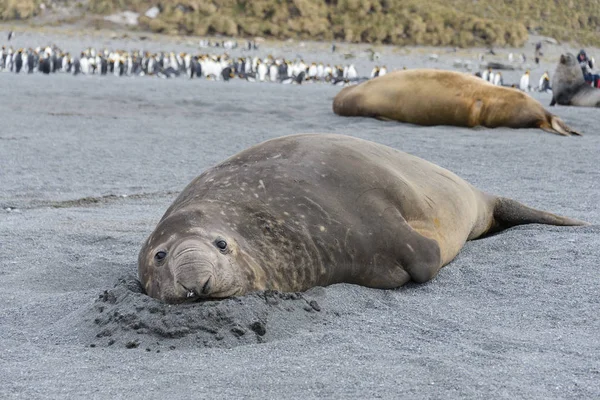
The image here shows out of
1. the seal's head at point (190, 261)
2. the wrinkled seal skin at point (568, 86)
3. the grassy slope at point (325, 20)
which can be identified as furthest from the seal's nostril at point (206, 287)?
the grassy slope at point (325, 20)

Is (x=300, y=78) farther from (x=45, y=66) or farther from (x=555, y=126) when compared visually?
(x=555, y=126)

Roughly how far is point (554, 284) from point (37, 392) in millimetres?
2403

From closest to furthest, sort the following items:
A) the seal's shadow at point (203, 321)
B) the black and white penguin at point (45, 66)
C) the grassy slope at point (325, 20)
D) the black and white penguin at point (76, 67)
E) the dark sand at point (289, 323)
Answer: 1. the dark sand at point (289, 323)
2. the seal's shadow at point (203, 321)
3. the black and white penguin at point (45, 66)
4. the black and white penguin at point (76, 67)
5. the grassy slope at point (325, 20)

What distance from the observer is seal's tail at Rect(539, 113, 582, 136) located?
11.4 meters

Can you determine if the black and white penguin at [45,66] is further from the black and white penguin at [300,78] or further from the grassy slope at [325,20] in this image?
the grassy slope at [325,20]

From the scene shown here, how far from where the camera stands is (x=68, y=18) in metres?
53.4

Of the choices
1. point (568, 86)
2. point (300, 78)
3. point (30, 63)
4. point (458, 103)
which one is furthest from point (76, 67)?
point (458, 103)

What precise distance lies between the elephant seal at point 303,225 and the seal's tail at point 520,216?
666 mm

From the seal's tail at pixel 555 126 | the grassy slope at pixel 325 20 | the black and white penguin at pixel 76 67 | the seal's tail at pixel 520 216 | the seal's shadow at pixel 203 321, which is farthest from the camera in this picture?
the grassy slope at pixel 325 20

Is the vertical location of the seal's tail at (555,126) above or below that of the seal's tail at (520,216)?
below

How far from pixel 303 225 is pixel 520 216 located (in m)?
2.04

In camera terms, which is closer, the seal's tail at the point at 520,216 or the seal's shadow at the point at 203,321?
the seal's shadow at the point at 203,321

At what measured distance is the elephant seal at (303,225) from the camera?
3355mm

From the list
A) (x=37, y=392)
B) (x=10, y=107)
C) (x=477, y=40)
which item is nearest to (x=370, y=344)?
(x=37, y=392)
